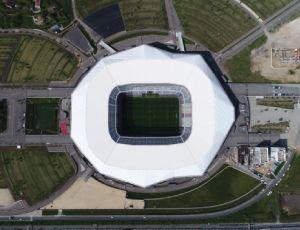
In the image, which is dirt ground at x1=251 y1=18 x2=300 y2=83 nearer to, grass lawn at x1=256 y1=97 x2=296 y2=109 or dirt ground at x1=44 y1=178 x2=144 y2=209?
grass lawn at x1=256 y1=97 x2=296 y2=109

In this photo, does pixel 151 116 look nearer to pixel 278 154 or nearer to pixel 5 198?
pixel 278 154

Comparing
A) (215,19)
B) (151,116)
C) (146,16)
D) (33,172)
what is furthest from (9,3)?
(215,19)

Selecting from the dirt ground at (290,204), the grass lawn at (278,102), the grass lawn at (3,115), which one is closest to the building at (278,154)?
the dirt ground at (290,204)

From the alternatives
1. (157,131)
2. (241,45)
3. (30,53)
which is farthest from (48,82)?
(241,45)

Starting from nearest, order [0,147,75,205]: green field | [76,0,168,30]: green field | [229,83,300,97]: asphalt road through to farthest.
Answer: [0,147,75,205]: green field, [229,83,300,97]: asphalt road, [76,0,168,30]: green field

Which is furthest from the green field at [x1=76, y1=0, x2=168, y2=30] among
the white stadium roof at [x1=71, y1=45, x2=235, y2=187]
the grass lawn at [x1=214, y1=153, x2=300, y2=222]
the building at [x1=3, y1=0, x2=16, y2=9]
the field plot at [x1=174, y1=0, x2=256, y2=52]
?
the grass lawn at [x1=214, y1=153, x2=300, y2=222]

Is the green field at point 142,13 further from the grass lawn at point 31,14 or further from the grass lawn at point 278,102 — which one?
the grass lawn at point 278,102
